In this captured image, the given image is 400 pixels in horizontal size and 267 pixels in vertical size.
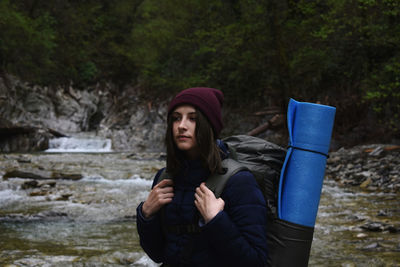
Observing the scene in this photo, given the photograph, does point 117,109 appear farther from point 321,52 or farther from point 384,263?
point 384,263

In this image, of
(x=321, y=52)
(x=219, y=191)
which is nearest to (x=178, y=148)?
(x=219, y=191)

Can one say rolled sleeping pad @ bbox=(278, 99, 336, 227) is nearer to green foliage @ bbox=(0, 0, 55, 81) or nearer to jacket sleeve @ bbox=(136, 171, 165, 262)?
jacket sleeve @ bbox=(136, 171, 165, 262)

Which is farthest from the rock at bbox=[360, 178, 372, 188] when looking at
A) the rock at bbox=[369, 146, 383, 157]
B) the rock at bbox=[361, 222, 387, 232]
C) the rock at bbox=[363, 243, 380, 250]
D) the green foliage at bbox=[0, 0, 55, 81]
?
the green foliage at bbox=[0, 0, 55, 81]

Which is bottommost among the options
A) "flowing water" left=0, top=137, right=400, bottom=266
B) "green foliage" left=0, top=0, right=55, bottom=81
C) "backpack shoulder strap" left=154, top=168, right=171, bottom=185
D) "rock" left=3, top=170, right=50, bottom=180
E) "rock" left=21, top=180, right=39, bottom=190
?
"rock" left=3, top=170, right=50, bottom=180

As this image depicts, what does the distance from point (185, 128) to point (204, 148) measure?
0.43ft

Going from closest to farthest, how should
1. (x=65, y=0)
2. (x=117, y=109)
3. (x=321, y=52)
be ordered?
(x=321, y=52)
(x=117, y=109)
(x=65, y=0)

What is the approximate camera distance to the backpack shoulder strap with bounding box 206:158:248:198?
1594mm

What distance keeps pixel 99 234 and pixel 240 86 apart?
17.6 m

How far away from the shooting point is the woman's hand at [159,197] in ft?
5.58

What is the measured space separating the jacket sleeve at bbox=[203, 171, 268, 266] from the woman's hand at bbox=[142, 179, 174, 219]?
268 millimetres

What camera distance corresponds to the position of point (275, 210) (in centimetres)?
176

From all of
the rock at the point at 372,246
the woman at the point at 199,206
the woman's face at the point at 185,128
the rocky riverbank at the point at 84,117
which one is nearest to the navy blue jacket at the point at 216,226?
the woman at the point at 199,206

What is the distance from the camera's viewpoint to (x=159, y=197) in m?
1.71

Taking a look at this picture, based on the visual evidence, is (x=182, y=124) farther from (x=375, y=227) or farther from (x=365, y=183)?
(x=365, y=183)
